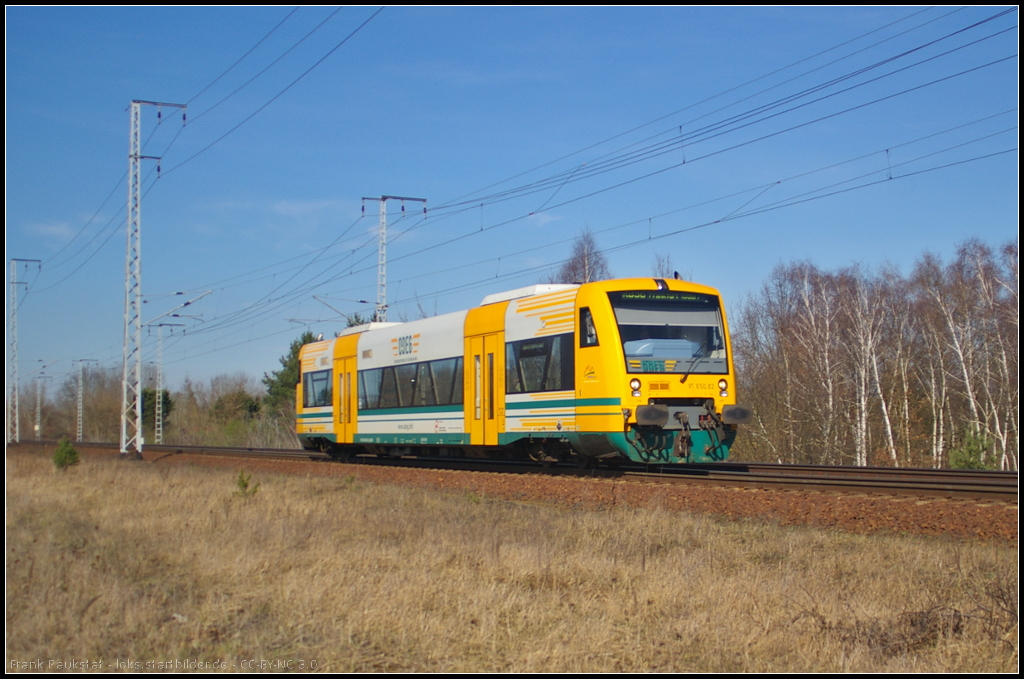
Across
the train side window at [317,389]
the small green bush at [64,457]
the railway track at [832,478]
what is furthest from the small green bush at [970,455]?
the small green bush at [64,457]

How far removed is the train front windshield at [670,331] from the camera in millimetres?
15859

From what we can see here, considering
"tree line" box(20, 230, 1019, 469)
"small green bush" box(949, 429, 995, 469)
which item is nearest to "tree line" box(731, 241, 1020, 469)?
"tree line" box(20, 230, 1019, 469)

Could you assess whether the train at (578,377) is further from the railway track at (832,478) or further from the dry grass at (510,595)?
the dry grass at (510,595)

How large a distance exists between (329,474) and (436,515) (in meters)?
8.62

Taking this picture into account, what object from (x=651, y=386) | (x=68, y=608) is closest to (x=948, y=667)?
(x=68, y=608)


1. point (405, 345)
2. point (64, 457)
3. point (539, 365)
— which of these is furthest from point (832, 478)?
point (64, 457)

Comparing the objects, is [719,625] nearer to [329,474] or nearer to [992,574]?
[992,574]

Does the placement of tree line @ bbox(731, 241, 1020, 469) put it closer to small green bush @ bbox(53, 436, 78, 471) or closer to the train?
the train

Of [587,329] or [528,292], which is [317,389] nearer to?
[528,292]

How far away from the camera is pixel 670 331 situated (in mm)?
16312

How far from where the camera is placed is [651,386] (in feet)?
51.4

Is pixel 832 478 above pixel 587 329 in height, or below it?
below

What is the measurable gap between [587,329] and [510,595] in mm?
9524

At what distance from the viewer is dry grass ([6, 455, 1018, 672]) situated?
5750 mm
